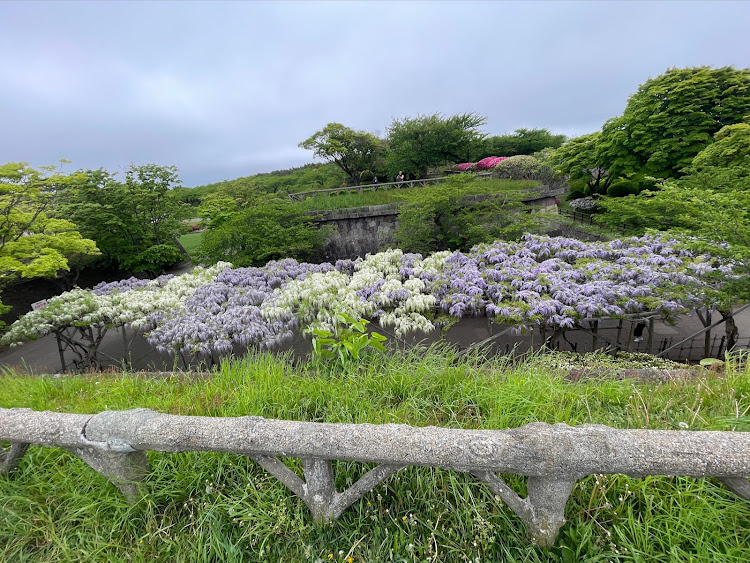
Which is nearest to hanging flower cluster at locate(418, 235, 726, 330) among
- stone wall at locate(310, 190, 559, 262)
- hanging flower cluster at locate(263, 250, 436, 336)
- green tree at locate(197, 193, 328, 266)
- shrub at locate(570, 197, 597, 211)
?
hanging flower cluster at locate(263, 250, 436, 336)

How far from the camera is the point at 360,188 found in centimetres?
1786

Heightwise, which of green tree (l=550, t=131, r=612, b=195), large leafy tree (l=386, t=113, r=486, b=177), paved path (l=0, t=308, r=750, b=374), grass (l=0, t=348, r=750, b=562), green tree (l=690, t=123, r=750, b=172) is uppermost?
large leafy tree (l=386, t=113, r=486, b=177)

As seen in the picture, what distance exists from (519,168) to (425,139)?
6.75m

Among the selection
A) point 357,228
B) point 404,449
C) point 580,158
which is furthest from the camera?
point 580,158

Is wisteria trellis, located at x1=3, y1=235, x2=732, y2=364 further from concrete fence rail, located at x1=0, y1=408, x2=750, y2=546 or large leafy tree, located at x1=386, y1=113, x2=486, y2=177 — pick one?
large leafy tree, located at x1=386, y1=113, x2=486, y2=177

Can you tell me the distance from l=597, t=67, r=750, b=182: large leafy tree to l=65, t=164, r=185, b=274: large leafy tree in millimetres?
20223

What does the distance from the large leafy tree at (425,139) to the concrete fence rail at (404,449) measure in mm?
23424

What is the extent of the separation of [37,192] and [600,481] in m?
11.2

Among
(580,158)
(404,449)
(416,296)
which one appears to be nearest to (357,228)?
(416,296)

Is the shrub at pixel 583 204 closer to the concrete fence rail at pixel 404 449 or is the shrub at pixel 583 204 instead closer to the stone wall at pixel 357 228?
the stone wall at pixel 357 228

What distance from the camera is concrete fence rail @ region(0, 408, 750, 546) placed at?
1.38m

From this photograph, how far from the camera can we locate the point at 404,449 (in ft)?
5.08

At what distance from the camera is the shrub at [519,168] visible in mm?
20469

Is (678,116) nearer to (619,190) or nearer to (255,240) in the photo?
(619,190)
